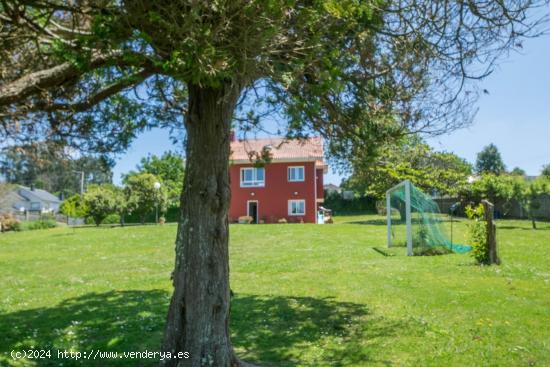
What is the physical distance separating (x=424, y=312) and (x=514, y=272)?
14.3 feet

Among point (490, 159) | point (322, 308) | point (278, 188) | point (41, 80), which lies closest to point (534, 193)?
point (278, 188)

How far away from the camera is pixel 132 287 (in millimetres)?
11391

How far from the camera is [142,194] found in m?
39.0

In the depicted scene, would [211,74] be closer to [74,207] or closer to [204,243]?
[204,243]

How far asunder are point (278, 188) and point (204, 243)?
32066 millimetres

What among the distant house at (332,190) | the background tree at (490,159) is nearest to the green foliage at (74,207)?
the distant house at (332,190)

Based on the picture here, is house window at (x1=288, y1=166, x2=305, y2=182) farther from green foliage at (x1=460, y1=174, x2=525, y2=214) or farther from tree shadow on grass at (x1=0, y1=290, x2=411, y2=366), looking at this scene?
tree shadow on grass at (x1=0, y1=290, x2=411, y2=366)

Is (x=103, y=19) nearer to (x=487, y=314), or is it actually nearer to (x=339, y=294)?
(x=487, y=314)

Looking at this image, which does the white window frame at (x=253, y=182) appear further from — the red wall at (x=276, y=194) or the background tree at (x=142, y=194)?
the background tree at (x=142, y=194)

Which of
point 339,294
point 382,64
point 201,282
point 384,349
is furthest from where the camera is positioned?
point 339,294

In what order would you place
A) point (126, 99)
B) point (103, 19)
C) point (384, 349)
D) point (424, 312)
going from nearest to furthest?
point (103, 19)
point (384, 349)
point (126, 99)
point (424, 312)

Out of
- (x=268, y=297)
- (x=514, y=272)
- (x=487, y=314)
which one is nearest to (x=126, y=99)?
(x=268, y=297)

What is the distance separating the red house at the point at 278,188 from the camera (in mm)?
36656

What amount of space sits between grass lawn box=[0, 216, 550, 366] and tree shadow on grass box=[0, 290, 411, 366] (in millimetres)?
19
